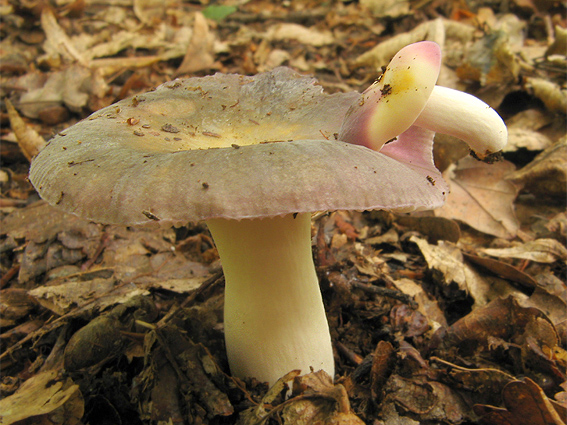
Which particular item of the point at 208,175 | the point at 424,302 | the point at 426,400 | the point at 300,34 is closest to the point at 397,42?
the point at 300,34

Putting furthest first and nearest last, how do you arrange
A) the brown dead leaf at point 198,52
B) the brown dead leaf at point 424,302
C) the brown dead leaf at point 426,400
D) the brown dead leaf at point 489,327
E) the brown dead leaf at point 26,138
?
the brown dead leaf at point 198,52
the brown dead leaf at point 26,138
the brown dead leaf at point 424,302
the brown dead leaf at point 489,327
the brown dead leaf at point 426,400

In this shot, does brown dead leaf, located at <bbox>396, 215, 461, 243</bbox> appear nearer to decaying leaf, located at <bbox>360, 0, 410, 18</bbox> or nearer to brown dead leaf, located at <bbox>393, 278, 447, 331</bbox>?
brown dead leaf, located at <bbox>393, 278, 447, 331</bbox>

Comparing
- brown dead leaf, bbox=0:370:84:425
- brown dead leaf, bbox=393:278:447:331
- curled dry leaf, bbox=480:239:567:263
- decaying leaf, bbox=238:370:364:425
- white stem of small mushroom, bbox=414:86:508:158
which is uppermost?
white stem of small mushroom, bbox=414:86:508:158

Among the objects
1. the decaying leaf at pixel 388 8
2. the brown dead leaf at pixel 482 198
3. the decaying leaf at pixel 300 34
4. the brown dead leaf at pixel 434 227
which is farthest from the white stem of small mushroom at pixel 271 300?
the decaying leaf at pixel 388 8

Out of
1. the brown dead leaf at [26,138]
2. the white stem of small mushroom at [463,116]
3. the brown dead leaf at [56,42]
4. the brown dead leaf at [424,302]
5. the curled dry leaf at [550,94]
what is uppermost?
the white stem of small mushroom at [463,116]

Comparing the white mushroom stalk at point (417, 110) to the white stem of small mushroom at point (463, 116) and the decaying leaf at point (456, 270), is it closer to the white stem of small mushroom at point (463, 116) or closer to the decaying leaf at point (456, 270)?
the white stem of small mushroom at point (463, 116)

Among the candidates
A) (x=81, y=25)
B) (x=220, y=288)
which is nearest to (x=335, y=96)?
(x=220, y=288)

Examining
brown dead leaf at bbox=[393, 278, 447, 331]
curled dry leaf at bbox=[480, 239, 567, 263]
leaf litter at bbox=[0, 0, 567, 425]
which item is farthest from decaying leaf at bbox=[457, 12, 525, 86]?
brown dead leaf at bbox=[393, 278, 447, 331]

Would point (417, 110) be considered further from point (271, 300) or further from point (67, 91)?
point (67, 91)
